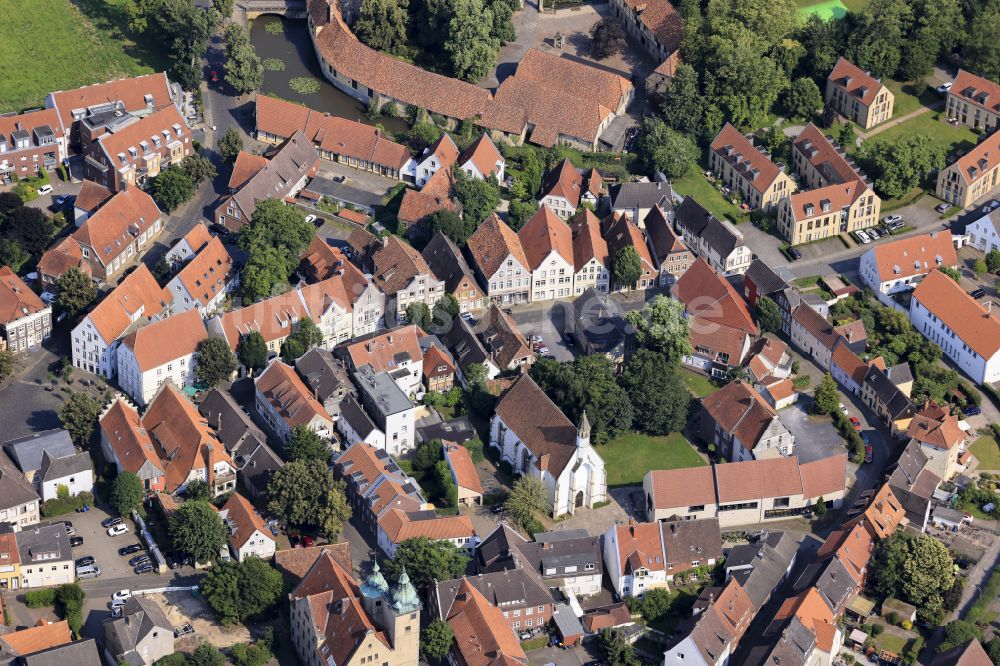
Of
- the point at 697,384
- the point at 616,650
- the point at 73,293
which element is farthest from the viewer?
the point at 697,384

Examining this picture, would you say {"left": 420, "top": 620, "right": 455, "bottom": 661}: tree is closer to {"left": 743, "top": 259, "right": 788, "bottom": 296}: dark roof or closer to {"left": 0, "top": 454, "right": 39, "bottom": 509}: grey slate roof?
{"left": 0, "top": 454, "right": 39, "bottom": 509}: grey slate roof

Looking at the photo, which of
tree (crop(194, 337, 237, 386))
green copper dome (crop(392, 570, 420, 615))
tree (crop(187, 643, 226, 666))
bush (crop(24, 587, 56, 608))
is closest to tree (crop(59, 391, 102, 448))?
tree (crop(194, 337, 237, 386))

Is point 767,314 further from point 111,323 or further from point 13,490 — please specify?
point 13,490

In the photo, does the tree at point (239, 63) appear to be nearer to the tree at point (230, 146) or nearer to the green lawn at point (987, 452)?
the tree at point (230, 146)

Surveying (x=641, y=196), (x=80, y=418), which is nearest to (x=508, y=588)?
(x=80, y=418)

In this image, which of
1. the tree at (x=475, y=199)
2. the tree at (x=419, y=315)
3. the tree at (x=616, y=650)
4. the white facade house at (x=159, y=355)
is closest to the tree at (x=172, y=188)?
the white facade house at (x=159, y=355)

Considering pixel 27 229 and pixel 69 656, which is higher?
pixel 27 229

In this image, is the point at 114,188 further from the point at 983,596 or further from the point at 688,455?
the point at 983,596
